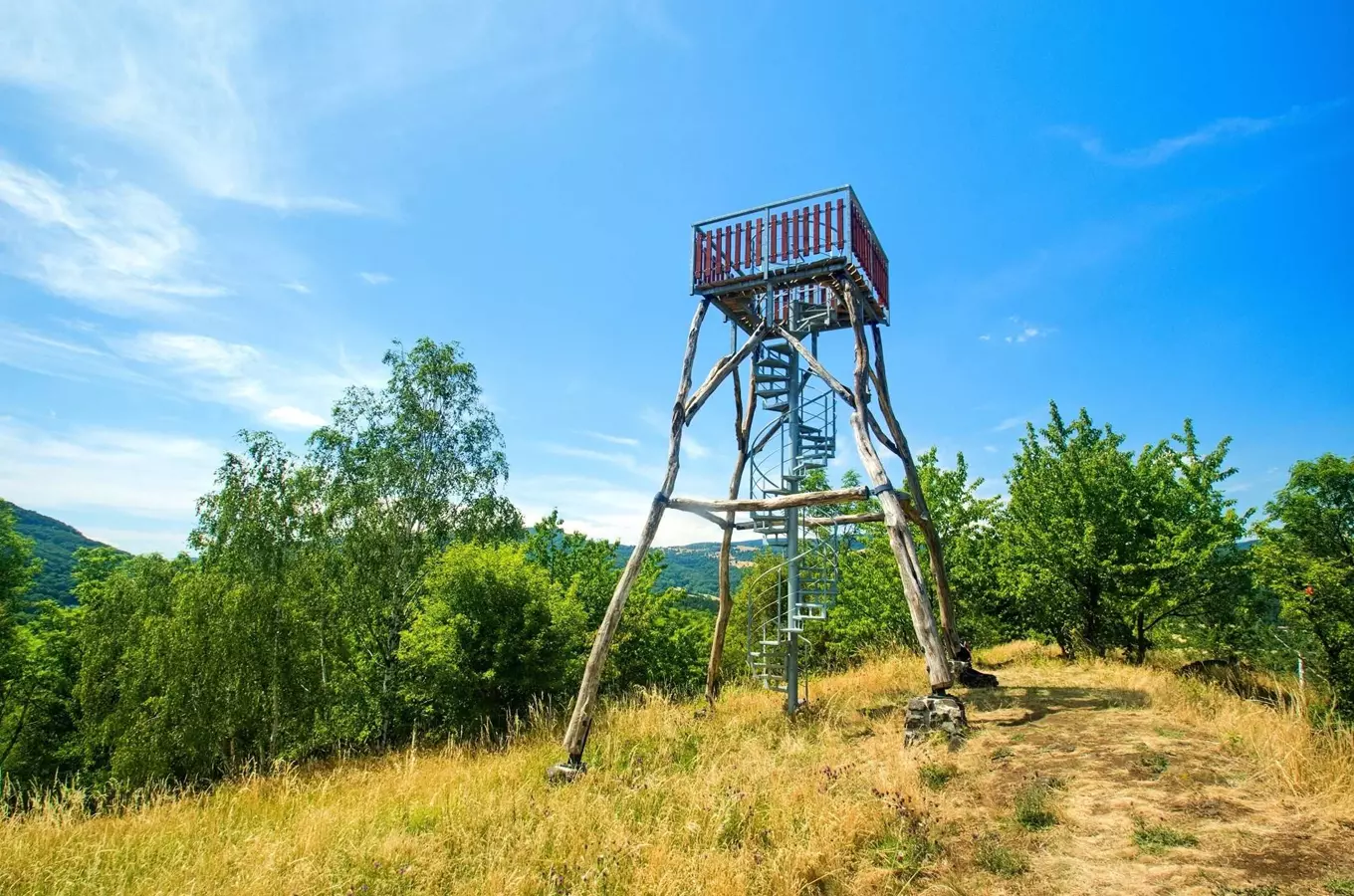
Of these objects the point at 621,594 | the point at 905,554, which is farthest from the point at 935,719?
the point at 621,594

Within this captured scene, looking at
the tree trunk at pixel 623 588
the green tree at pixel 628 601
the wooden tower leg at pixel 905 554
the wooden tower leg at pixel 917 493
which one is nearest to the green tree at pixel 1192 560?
the wooden tower leg at pixel 917 493

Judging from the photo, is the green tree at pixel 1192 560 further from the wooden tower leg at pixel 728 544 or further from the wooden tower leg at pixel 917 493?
the wooden tower leg at pixel 728 544

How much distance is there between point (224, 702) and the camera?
50.1 feet

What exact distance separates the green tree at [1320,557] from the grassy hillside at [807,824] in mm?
6666

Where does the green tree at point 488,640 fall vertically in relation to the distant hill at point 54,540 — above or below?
below

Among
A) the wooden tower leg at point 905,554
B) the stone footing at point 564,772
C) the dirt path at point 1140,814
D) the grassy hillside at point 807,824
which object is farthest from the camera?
the wooden tower leg at point 905,554

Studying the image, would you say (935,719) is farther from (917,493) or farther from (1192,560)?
(1192,560)

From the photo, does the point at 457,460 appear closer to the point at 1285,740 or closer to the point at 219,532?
the point at 219,532

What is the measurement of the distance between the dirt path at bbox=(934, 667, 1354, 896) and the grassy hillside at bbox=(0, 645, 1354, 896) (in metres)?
0.03

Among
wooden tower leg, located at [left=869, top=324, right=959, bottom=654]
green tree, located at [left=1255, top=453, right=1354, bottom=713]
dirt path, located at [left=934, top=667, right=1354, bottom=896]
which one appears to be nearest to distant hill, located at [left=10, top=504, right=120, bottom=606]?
wooden tower leg, located at [left=869, top=324, right=959, bottom=654]

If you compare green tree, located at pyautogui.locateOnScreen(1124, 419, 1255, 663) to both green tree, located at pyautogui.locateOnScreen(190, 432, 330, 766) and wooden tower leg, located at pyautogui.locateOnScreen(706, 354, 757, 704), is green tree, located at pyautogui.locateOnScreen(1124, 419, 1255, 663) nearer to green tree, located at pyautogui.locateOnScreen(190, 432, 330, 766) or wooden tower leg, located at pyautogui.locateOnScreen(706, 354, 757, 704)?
wooden tower leg, located at pyautogui.locateOnScreen(706, 354, 757, 704)

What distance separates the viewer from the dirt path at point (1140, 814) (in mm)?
4617

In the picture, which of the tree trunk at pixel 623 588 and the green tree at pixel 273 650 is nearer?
the tree trunk at pixel 623 588

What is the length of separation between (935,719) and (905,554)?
Answer: 7.42 ft
